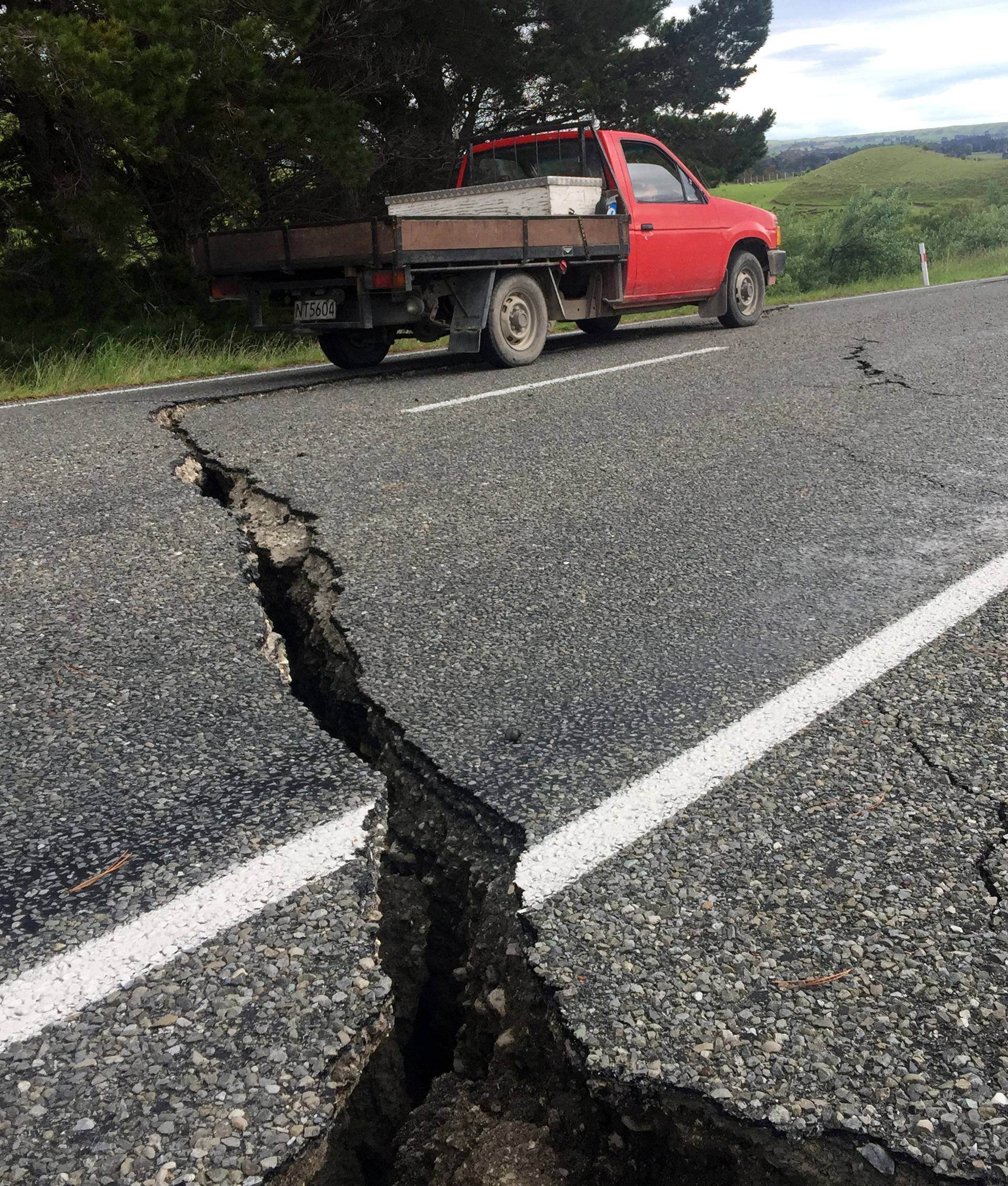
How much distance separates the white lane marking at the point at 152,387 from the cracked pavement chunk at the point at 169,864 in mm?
4624

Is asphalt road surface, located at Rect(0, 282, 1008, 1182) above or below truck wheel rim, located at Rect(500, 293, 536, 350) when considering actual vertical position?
below

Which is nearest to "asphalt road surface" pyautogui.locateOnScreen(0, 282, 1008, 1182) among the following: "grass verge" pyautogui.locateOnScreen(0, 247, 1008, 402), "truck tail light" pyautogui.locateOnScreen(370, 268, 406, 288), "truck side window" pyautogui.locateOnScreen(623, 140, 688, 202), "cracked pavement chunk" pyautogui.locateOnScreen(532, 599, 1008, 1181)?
"cracked pavement chunk" pyautogui.locateOnScreen(532, 599, 1008, 1181)

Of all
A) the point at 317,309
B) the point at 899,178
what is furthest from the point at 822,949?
the point at 899,178

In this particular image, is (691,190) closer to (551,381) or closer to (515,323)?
(515,323)

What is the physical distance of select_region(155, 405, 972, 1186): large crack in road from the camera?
1.59m

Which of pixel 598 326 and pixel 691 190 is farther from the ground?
pixel 691 190

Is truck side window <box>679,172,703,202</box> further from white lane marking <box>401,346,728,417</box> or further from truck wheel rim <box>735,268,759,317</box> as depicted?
white lane marking <box>401,346,728,417</box>

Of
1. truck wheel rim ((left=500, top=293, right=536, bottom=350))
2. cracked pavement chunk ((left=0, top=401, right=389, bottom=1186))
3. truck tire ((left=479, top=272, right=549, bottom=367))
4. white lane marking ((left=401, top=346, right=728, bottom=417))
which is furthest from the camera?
truck wheel rim ((left=500, top=293, right=536, bottom=350))

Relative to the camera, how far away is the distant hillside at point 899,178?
2221 inches

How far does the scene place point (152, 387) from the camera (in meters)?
9.05

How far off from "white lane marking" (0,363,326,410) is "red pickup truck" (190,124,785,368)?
0.54m

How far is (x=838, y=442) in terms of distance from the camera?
564cm

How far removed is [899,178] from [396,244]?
67476mm

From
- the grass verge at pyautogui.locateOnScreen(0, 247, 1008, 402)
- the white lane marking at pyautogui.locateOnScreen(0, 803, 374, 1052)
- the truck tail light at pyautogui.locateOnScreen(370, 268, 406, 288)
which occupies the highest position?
the truck tail light at pyautogui.locateOnScreen(370, 268, 406, 288)
